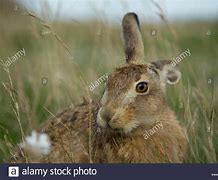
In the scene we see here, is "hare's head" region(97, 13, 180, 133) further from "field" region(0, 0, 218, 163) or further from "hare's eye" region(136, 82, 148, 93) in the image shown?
"field" region(0, 0, 218, 163)

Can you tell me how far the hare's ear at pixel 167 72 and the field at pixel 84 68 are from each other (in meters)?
0.14

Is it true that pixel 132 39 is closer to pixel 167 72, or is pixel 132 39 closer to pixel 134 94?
pixel 167 72

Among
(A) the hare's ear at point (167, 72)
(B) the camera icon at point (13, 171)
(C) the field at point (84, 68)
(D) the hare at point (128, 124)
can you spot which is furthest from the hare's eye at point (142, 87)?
(B) the camera icon at point (13, 171)

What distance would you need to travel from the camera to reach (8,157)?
16.5ft

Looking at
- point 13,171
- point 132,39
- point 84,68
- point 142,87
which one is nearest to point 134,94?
point 142,87

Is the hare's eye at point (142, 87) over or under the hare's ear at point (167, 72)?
under

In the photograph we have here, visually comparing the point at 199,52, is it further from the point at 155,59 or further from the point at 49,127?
the point at 49,127

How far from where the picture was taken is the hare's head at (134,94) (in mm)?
4535

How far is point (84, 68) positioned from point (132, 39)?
23.4 inches

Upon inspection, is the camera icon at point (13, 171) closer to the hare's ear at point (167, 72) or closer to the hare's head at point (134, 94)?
the hare's head at point (134, 94)

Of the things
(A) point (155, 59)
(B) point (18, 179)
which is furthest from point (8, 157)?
(A) point (155, 59)

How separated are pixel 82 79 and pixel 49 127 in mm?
276

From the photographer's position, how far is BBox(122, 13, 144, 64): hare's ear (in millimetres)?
4887

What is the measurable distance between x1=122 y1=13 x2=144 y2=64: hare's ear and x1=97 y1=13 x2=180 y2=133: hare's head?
12 mm
